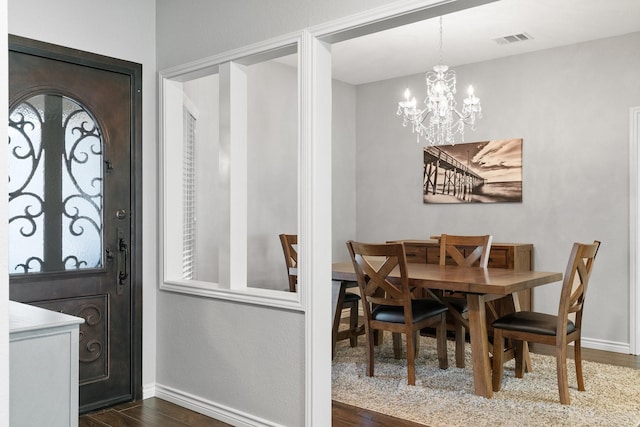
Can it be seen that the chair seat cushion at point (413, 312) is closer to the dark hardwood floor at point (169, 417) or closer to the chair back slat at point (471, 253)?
the chair back slat at point (471, 253)

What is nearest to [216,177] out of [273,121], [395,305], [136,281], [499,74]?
[273,121]

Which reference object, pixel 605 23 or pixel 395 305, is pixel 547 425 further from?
pixel 605 23

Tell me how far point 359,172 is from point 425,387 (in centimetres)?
326

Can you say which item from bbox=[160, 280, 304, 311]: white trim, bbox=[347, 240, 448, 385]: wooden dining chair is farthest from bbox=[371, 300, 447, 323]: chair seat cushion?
bbox=[160, 280, 304, 311]: white trim

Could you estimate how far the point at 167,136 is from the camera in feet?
11.7

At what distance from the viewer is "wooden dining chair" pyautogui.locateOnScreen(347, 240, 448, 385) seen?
12.2 ft

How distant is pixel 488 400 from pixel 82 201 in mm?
2683

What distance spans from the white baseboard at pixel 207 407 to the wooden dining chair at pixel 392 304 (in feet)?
3.91

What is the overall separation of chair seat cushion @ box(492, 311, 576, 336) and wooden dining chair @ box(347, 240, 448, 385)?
0.52m

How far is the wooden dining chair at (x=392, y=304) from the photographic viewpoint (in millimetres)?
3730

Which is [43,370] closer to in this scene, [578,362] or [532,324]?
[532,324]

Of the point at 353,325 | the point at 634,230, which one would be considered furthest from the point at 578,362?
the point at 353,325

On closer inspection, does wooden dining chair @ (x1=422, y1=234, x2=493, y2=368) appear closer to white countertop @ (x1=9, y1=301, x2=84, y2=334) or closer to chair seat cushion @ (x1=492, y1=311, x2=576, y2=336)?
chair seat cushion @ (x1=492, y1=311, x2=576, y2=336)

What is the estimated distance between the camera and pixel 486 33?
15.5 feet
